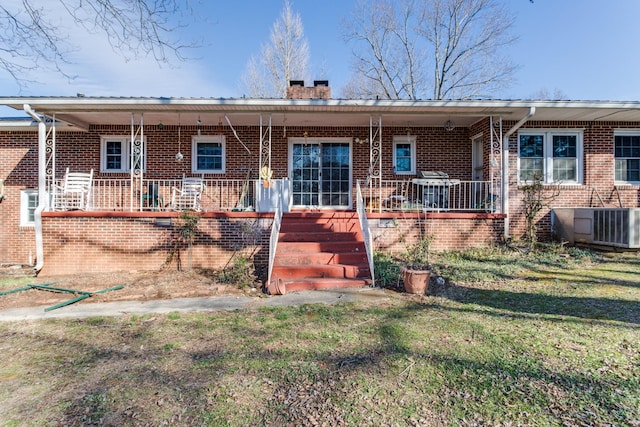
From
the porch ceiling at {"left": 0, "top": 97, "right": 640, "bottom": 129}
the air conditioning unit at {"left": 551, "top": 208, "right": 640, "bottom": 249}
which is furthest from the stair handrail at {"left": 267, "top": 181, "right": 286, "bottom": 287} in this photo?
the air conditioning unit at {"left": 551, "top": 208, "right": 640, "bottom": 249}

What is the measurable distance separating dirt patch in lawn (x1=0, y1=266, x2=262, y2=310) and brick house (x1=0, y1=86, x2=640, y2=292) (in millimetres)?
452

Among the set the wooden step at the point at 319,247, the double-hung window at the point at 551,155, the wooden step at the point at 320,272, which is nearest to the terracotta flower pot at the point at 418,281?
the wooden step at the point at 320,272

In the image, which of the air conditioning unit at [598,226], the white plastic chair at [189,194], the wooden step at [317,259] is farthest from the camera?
the white plastic chair at [189,194]

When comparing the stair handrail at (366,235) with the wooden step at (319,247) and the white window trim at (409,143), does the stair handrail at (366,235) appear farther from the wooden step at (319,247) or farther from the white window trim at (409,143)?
the white window trim at (409,143)

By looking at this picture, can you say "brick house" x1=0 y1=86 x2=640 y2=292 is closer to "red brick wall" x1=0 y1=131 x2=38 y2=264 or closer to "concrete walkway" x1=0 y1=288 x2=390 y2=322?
"red brick wall" x1=0 y1=131 x2=38 y2=264

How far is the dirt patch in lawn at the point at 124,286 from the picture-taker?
561 centimetres

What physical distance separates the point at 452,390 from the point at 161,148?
9.77 meters

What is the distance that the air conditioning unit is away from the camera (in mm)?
7301

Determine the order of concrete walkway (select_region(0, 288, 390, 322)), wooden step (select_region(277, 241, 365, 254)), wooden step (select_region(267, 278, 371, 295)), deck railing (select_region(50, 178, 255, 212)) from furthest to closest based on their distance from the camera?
deck railing (select_region(50, 178, 255, 212)) < wooden step (select_region(277, 241, 365, 254)) < wooden step (select_region(267, 278, 371, 295)) < concrete walkway (select_region(0, 288, 390, 322))

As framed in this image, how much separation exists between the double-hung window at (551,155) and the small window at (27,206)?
13.8 m

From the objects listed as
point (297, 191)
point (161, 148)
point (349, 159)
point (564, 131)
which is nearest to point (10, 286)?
point (161, 148)

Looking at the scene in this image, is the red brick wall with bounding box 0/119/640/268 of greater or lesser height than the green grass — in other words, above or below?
above

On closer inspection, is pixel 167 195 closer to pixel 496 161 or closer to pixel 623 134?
pixel 496 161

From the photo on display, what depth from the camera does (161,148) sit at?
10102 millimetres
